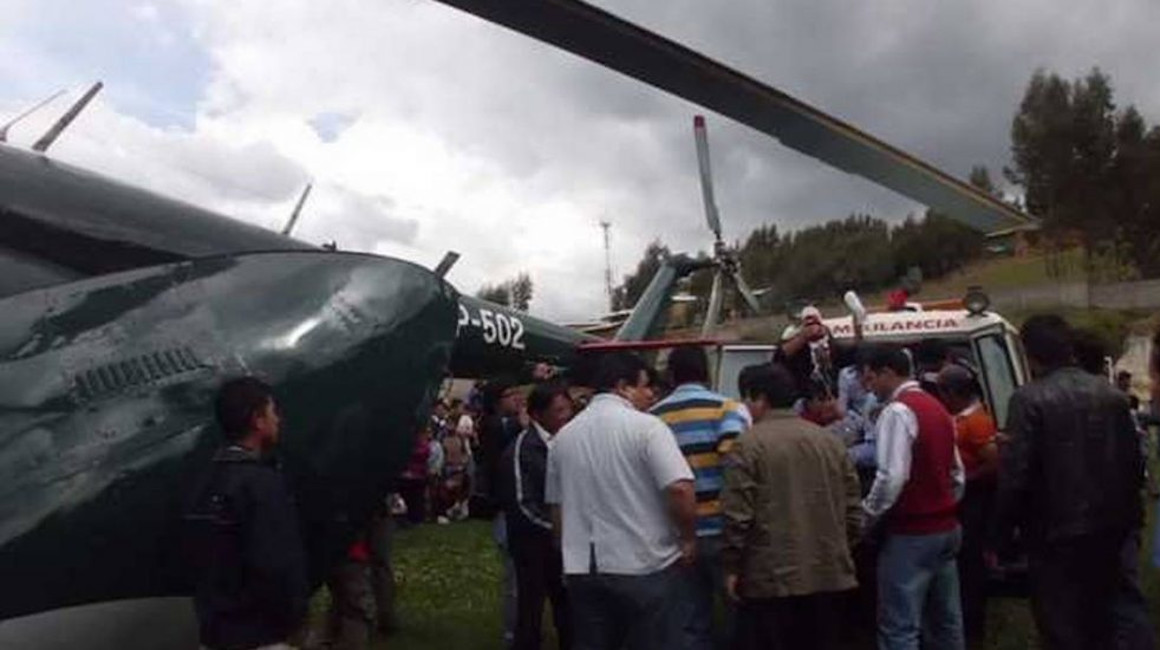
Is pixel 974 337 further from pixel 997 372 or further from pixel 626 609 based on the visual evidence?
pixel 626 609

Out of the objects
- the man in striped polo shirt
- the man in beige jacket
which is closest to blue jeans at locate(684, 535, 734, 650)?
the man in striped polo shirt

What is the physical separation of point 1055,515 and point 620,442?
1.81 m

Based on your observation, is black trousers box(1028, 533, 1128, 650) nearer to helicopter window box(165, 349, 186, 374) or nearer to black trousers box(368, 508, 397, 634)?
helicopter window box(165, 349, 186, 374)

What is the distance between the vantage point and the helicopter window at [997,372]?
8.37 metres

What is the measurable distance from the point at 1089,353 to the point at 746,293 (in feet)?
27.9

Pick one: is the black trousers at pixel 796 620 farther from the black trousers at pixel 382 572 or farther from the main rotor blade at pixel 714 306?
the main rotor blade at pixel 714 306

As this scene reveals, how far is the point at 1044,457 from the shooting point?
5047 mm

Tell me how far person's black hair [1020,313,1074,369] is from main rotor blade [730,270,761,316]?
28.7 ft

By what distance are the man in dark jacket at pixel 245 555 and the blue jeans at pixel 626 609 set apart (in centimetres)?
139

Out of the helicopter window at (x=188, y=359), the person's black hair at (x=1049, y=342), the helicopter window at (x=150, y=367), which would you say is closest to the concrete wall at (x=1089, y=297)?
the person's black hair at (x=1049, y=342)

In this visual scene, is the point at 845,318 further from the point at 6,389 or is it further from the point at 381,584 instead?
the point at 6,389

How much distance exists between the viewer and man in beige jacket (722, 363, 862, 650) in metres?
4.99

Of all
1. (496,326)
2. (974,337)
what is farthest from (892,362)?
(496,326)

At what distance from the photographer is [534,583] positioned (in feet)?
21.6
